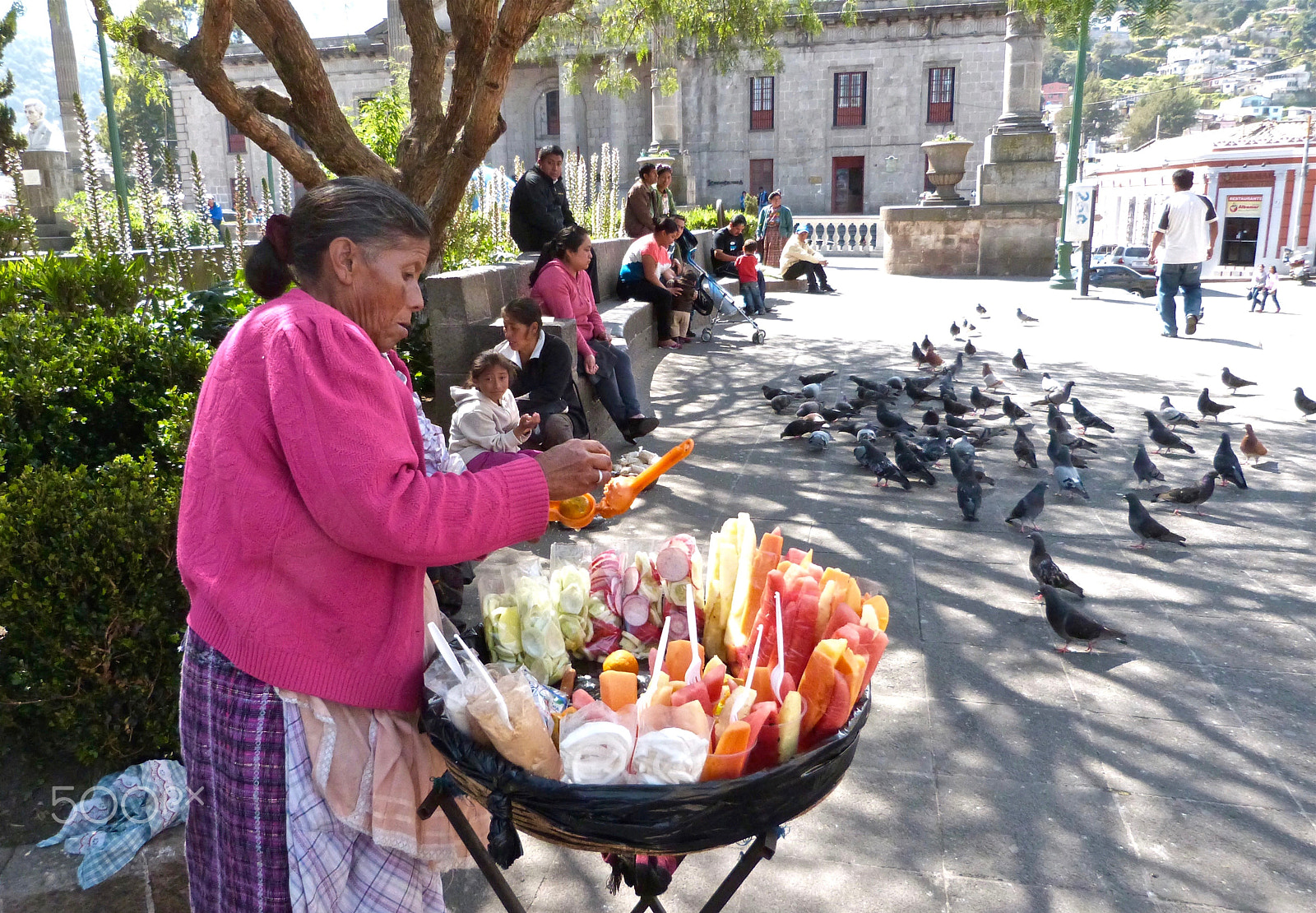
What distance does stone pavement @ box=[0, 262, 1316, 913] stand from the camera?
9.98ft

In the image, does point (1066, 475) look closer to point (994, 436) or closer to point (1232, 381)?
point (994, 436)

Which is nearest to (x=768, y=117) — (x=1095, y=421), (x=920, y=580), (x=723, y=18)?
(x=723, y=18)

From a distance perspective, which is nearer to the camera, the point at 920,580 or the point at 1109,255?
the point at 920,580

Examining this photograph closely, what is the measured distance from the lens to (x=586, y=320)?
313 inches

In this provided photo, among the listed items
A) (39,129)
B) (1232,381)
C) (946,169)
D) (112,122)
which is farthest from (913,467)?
(39,129)

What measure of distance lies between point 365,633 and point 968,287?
1893 centimetres

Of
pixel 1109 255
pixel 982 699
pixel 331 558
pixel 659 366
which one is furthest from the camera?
pixel 1109 255

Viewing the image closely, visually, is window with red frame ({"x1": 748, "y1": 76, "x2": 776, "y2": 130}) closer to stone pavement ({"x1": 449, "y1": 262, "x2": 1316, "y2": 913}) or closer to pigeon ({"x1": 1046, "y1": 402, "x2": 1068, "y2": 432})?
stone pavement ({"x1": 449, "y1": 262, "x2": 1316, "y2": 913})

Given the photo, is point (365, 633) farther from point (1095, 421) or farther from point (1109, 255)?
point (1109, 255)

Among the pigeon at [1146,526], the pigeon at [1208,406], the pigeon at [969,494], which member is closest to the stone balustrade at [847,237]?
the pigeon at [1208,406]

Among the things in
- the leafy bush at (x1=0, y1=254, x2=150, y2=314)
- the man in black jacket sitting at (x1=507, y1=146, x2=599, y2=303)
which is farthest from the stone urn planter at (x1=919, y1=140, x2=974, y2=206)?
the leafy bush at (x1=0, y1=254, x2=150, y2=314)

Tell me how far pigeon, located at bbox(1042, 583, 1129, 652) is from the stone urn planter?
17674 mm

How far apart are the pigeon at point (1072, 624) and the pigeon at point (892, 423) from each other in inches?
147

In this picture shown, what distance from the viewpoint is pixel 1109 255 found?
3450 centimetres
